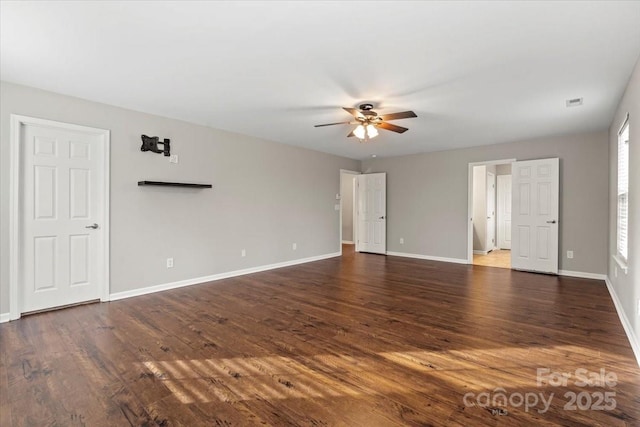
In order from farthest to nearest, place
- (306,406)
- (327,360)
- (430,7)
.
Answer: (327,360)
(430,7)
(306,406)

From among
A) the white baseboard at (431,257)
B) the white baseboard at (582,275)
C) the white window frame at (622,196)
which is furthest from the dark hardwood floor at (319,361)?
the white baseboard at (431,257)

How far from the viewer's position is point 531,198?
593 cm

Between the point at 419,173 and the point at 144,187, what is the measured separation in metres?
5.61

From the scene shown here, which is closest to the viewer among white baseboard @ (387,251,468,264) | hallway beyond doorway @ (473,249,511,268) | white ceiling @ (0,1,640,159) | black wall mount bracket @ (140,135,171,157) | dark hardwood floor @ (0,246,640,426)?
dark hardwood floor @ (0,246,640,426)

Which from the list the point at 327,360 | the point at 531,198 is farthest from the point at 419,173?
the point at 327,360

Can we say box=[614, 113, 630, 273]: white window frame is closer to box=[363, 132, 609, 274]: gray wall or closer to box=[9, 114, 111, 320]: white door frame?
box=[363, 132, 609, 274]: gray wall

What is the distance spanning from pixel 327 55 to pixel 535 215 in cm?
518

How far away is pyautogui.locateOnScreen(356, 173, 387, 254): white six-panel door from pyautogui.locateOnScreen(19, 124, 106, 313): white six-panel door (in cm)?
576

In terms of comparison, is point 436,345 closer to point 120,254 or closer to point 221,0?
point 221,0

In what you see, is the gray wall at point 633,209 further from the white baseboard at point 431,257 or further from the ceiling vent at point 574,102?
the white baseboard at point 431,257

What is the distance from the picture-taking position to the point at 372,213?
8.16 meters

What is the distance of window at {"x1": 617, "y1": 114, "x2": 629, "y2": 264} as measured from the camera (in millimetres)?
3502

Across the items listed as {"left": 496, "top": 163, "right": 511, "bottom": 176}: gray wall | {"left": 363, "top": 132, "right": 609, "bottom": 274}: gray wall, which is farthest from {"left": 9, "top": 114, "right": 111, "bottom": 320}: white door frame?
{"left": 496, "top": 163, "right": 511, "bottom": 176}: gray wall

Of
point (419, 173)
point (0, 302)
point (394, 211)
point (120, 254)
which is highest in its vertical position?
point (419, 173)
